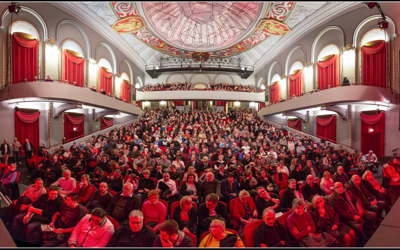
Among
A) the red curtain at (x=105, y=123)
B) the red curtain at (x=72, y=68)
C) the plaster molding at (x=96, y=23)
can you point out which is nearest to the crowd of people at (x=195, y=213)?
the red curtain at (x=72, y=68)

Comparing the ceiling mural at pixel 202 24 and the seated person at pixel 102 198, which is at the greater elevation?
the ceiling mural at pixel 202 24

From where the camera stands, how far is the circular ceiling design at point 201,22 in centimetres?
1525

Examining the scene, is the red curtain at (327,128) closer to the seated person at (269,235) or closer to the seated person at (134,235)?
the seated person at (269,235)

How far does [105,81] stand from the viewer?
15.9m

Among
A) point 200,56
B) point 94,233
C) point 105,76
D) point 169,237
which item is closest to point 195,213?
point 169,237

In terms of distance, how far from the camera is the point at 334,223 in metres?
3.43

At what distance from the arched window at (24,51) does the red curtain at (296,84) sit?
14252 mm

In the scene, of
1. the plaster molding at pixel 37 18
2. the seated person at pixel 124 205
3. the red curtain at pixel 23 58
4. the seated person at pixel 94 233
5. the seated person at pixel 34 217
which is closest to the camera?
the seated person at pixel 94 233

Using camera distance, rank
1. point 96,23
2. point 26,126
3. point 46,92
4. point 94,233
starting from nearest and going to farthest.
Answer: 1. point 94,233
2. point 46,92
3. point 26,126
4. point 96,23

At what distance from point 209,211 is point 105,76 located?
14.4 metres

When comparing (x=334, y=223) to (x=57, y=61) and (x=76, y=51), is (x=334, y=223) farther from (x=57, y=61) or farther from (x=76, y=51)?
(x=76, y=51)

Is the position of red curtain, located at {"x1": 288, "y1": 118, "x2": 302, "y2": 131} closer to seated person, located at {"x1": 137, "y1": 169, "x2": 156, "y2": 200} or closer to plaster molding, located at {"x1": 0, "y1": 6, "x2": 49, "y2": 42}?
seated person, located at {"x1": 137, "y1": 169, "x2": 156, "y2": 200}

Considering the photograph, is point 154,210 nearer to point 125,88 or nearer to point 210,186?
point 210,186

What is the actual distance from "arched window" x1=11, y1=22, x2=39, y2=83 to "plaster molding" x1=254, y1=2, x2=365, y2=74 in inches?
534
